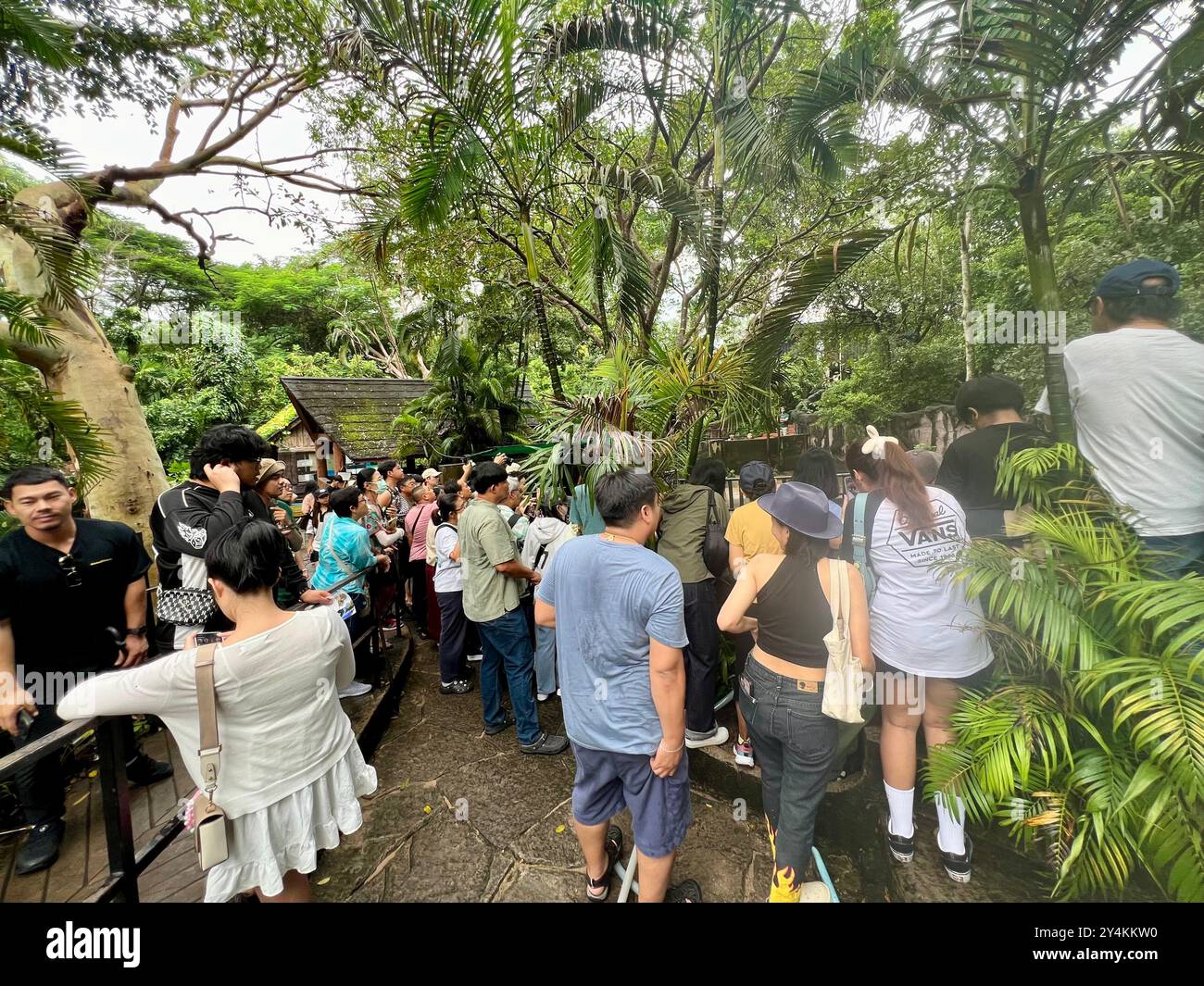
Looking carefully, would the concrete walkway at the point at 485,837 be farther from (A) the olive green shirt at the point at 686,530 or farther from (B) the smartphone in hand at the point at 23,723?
(B) the smartphone in hand at the point at 23,723

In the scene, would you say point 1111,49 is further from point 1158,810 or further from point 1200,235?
point 1200,235

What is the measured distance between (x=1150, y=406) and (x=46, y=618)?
18.2ft

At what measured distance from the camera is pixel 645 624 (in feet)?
6.18

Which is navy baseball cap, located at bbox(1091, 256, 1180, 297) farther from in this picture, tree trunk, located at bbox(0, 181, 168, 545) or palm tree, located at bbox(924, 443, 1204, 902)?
tree trunk, located at bbox(0, 181, 168, 545)

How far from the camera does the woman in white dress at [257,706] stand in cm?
151

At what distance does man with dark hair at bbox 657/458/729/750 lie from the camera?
125 inches

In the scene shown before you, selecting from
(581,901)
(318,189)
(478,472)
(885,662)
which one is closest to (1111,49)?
(885,662)

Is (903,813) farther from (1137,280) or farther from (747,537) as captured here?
(1137,280)

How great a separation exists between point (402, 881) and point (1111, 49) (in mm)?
5669

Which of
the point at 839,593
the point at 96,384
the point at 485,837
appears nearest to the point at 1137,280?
the point at 839,593

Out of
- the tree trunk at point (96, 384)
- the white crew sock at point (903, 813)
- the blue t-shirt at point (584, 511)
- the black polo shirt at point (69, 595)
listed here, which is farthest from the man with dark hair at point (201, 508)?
the white crew sock at point (903, 813)

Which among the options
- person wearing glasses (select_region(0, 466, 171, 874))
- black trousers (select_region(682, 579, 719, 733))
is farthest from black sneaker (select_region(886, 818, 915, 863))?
person wearing glasses (select_region(0, 466, 171, 874))

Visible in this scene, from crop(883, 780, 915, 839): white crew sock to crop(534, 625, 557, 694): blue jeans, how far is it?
2500 millimetres

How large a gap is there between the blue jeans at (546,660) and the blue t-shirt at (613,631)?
1.89m
